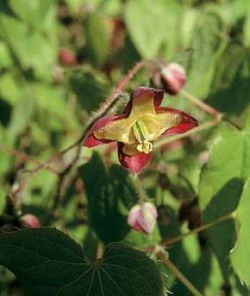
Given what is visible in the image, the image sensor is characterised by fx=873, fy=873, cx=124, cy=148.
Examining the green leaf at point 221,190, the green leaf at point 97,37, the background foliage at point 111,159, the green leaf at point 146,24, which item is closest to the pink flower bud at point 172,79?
the background foliage at point 111,159

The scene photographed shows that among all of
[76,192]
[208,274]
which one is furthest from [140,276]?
[76,192]

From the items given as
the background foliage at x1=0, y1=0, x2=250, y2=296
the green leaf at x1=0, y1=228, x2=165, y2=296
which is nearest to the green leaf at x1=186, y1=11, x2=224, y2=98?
the background foliage at x1=0, y1=0, x2=250, y2=296

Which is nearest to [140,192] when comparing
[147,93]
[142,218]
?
[142,218]

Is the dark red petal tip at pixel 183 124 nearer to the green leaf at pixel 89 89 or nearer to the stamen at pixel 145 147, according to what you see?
the stamen at pixel 145 147

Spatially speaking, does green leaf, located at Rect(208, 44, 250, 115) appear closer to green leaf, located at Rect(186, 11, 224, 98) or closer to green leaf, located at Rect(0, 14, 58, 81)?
green leaf, located at Rect(186, 11, 224, 98)

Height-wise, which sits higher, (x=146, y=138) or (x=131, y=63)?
(x=131, y=63)

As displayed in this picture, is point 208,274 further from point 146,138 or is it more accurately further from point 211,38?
point 211,38

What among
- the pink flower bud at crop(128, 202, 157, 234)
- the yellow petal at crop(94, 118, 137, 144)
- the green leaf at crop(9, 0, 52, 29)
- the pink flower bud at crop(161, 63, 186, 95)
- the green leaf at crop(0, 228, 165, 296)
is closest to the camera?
the green leaf at crop(0, 228, 165, 296)
